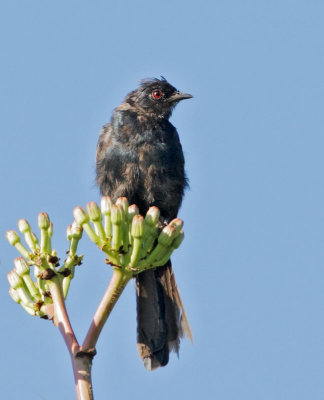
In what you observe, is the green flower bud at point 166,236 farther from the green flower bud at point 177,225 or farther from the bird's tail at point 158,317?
the bird's tail at point 158,317

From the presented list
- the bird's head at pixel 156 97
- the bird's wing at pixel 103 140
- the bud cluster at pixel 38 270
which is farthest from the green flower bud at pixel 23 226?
the bird's head at pixel 156 97

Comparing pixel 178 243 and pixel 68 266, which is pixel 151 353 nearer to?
pixel 178 243

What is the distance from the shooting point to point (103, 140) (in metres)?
6.68

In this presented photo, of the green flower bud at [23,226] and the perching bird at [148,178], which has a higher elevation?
the perching bird at [148,178]

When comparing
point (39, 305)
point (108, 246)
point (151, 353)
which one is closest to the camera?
point (39, 305)

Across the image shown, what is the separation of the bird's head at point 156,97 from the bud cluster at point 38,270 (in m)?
3.97

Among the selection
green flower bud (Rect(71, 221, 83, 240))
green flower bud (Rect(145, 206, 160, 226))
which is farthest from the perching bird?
green flower bud (Rect(71, 221, 83, 240))

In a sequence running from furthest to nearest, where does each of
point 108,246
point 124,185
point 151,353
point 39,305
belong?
point 124,185, point 151,353, point 108,246, point 39,305

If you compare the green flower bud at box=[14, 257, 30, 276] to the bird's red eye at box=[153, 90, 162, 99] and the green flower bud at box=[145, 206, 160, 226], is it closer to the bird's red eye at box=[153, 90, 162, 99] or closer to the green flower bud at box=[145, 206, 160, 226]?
the green flower bud at box=[145, 206, 160, 226]

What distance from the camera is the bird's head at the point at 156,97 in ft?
23.3

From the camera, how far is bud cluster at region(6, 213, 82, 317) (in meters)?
2.96

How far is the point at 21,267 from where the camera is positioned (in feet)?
10.0

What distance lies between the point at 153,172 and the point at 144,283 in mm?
1056

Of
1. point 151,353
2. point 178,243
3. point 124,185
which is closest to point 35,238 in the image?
point 178,243
